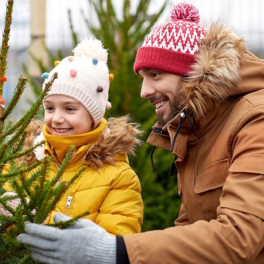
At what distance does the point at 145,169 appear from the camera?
16.2 feet

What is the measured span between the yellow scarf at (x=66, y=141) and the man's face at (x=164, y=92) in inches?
17.1

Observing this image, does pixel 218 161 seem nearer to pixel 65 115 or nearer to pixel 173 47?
pixel 173 47

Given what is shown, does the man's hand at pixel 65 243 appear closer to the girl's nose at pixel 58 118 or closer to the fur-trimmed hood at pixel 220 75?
the fur-trimmed hood at pixel 220 75

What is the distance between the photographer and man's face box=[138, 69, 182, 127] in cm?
283

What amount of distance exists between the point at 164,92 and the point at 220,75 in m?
0.39

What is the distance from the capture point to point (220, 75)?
2559mm

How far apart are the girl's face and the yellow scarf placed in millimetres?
68

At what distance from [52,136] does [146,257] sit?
121 centimetres

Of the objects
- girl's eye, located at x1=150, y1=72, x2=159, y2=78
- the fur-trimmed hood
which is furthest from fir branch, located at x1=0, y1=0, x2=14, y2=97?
girl's eye, located at x1=150, y1=72, x2=159, y2=78

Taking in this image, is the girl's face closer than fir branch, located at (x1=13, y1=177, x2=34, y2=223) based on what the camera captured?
No

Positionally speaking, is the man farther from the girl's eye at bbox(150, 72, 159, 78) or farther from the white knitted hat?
the white knitted hat

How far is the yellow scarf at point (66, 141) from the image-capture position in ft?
9.95

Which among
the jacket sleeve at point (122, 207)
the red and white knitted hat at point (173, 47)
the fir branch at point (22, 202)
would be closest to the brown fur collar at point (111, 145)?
the jacket sleeve at point (122, 207)

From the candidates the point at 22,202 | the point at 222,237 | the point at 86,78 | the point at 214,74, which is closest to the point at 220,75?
the point at 214,74
